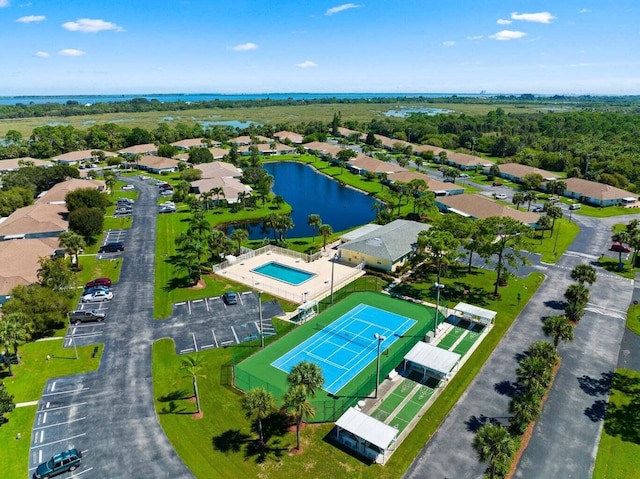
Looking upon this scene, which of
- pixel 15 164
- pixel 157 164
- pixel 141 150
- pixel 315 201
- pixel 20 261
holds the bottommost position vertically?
pixel 315 201

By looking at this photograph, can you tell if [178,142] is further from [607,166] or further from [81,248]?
[607,166]

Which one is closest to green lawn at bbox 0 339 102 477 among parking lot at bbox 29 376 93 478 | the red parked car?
parking lot at bbox 29 376 93 478

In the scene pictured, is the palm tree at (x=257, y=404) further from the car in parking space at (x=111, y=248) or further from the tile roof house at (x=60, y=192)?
the tile roof house at (x=60, y=192)

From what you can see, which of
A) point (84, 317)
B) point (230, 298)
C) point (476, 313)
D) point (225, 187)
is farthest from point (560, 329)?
point (225, 187)

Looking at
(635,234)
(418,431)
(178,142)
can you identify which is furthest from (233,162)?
(418,431)

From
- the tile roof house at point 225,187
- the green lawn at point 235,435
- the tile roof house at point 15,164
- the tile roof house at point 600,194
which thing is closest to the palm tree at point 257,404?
the green lawn at point 235,435

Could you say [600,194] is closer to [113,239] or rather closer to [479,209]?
[479,209]

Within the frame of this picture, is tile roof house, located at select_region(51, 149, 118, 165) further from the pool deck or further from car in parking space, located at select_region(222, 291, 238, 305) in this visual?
car in parking space, located at select_region(222, 291, 238, 305)
